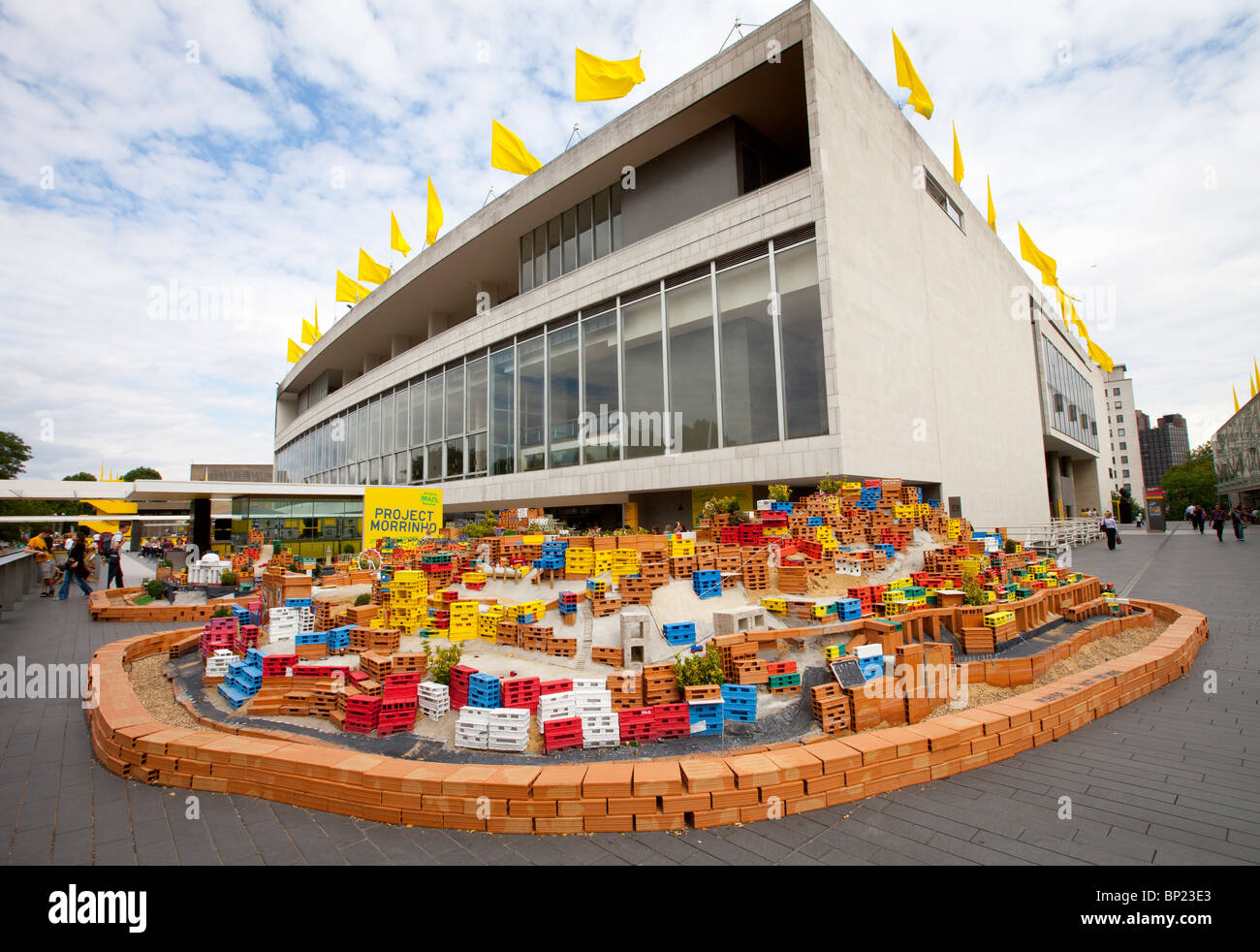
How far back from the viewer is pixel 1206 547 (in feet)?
78.7

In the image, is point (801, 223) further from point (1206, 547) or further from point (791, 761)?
point (1206, 547)

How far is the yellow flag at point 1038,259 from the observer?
3547 centimetres

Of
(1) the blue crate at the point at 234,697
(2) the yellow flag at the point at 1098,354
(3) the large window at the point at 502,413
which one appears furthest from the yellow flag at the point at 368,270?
(2) the yellow flag at the point at 1098,354

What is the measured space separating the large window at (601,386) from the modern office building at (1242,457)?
78.0m

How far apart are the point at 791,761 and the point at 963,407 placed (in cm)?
2358

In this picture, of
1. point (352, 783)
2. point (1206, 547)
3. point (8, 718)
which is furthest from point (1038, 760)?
point (1206, 547)

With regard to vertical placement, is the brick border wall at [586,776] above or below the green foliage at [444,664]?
below

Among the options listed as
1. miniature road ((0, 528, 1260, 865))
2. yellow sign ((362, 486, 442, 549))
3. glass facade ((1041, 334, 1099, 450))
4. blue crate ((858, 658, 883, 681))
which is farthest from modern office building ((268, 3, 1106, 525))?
glass facade ((1041, 334, 1099, 450))

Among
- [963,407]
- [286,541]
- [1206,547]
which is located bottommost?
[1206,547]

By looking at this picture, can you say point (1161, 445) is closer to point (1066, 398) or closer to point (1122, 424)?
point (1122, 424)

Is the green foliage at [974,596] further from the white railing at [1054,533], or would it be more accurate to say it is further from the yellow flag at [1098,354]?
the yellow flag at [1098,354]

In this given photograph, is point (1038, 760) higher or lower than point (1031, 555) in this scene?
lower

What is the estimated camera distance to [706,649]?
6.80 metres

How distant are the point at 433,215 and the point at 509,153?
22.7 ft
